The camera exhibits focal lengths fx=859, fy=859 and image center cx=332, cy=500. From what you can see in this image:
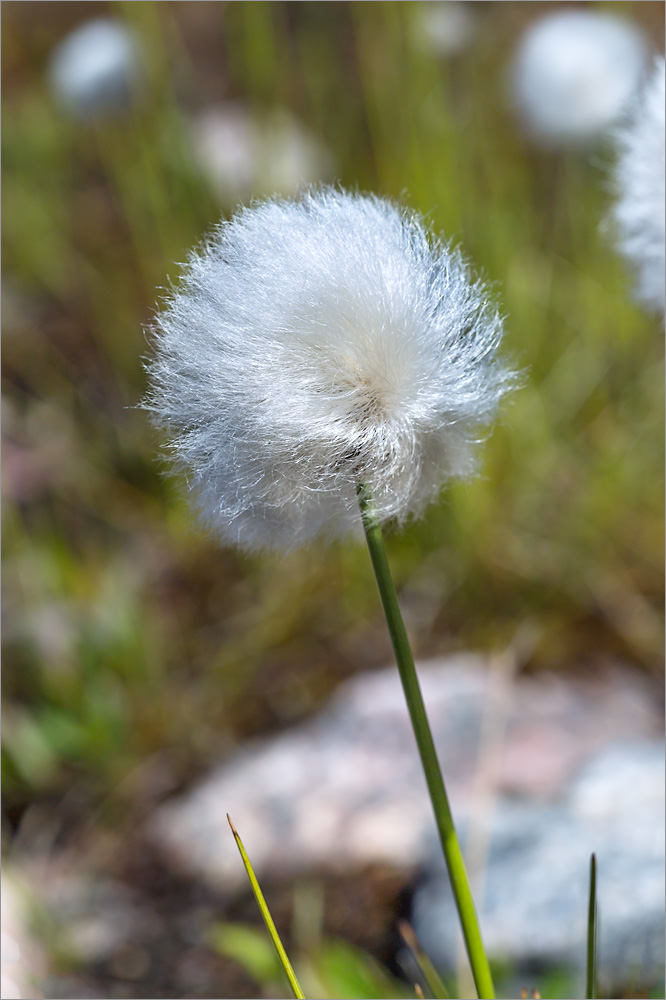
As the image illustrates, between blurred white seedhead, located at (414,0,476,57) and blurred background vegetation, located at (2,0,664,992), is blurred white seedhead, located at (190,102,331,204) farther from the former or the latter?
blurred white seedhead, located at (414,0,476,57)

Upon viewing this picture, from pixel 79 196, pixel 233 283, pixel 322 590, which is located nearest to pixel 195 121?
pixel 79 196

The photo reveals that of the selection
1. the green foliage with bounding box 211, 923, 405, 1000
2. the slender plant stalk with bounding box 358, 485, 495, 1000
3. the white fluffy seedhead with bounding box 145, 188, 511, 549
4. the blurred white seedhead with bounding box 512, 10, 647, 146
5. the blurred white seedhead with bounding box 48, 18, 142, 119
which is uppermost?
the blurred white seedhead with bounding box 48, 18, 142, 119

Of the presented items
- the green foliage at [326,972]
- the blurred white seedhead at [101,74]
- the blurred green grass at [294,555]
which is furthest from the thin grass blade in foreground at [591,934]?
the blurred white seedhead at [101,74]

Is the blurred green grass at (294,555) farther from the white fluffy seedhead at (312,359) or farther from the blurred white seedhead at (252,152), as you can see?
the white fluffy seedhead at (312,359)

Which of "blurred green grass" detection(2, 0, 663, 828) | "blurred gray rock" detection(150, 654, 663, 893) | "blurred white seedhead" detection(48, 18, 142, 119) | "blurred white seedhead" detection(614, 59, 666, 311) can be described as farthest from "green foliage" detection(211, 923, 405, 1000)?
"blurred white seedhead" detection(48, 18, 142, 119)

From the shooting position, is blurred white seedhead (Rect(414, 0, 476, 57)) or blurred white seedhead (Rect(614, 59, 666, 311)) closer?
blurred white seedhead (Rect(614, 59, 666, 311))

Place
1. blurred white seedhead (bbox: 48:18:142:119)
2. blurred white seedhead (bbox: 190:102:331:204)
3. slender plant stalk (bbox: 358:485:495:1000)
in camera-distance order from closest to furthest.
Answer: slender plant stalk (bbox: 358:485:495:1000) → blurred white seedhead (bbox: 48:18:142:119) → blurred white seedhead (bbox: 190:102:331:204)
